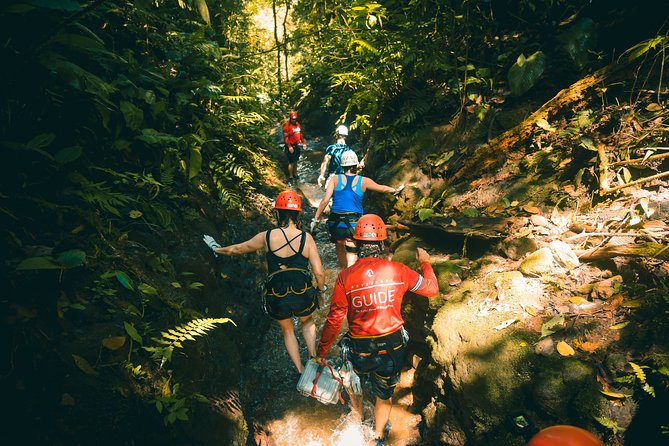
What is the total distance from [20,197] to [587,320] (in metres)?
5.65

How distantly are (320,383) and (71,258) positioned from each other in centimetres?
325

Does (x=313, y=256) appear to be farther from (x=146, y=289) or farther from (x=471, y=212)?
(x=471, y=212)

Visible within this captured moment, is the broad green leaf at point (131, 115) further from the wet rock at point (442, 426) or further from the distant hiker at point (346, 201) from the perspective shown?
the wet rock at point (442, 426)

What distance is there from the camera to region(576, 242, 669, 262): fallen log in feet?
10.5

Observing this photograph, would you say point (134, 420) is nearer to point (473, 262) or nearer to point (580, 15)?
point (473, 262)

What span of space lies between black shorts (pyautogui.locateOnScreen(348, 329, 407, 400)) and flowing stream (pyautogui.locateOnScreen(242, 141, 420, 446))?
3.15 feet

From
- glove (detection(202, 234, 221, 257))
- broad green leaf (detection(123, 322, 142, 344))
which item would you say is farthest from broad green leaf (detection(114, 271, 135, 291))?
glove (detection(202, 234, 221, 257))

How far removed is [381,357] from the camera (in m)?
3.94

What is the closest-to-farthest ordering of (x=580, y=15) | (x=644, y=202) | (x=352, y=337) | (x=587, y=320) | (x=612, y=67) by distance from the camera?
(x=587, y=320), (x=644, y=202), (x=352, y=337), (x=612, y=67), (x=580, y=15)

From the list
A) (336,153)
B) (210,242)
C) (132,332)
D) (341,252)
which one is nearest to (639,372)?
(132,332)

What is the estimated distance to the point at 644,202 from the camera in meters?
3.73

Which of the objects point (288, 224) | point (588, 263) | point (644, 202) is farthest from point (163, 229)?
point (644, 202)

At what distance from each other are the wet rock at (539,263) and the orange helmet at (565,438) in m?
2.18

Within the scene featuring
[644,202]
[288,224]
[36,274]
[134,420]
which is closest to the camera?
[36,274]
